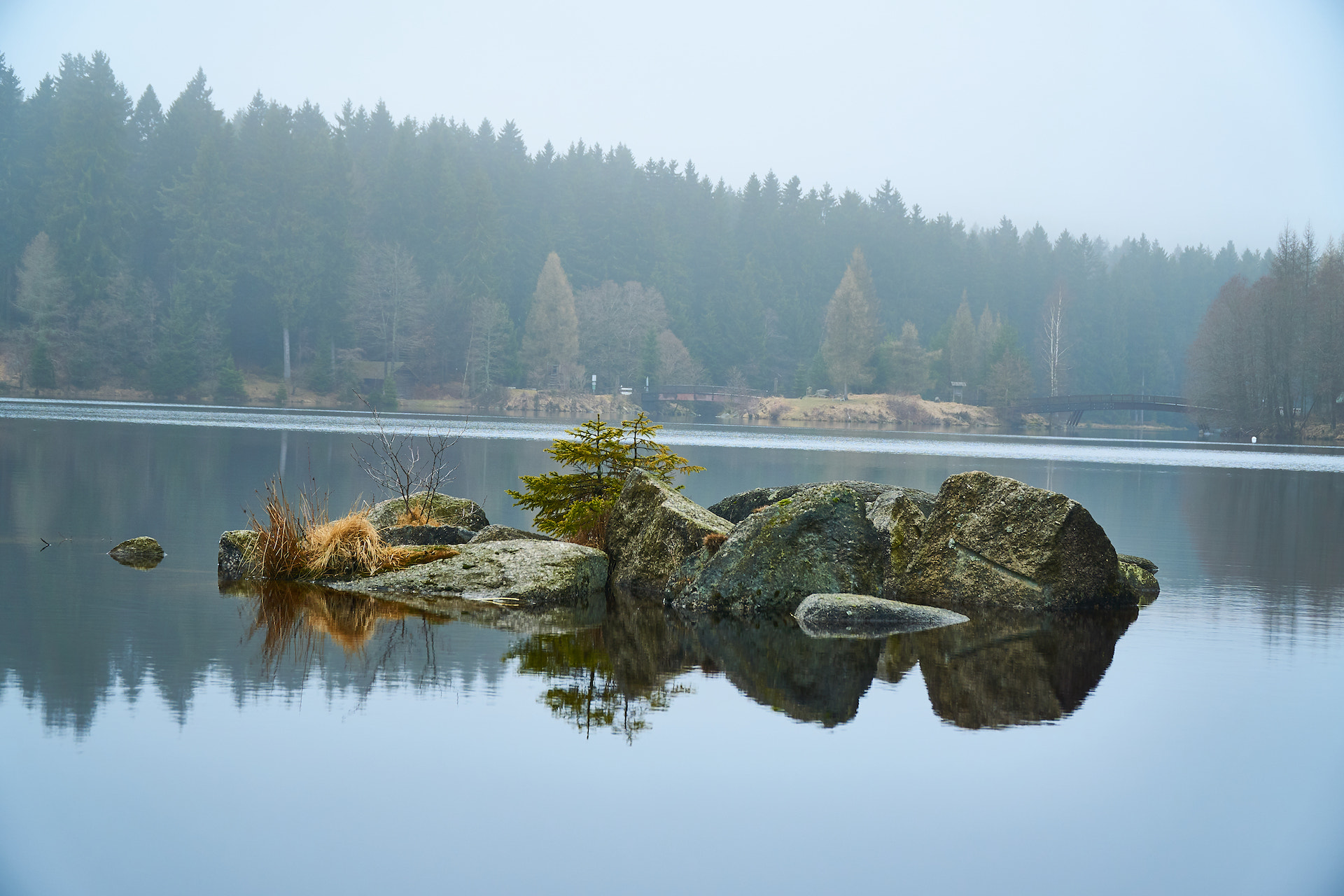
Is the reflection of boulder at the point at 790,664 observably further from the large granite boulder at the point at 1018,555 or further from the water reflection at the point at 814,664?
the large granite boulder at the point at 1018,555

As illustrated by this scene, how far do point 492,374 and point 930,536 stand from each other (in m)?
84.4

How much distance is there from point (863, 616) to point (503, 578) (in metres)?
3.49

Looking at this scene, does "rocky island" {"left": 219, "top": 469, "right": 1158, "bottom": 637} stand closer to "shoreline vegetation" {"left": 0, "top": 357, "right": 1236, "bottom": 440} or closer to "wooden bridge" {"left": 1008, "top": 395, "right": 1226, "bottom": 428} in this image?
"shoreline vegetation" {"left": 0, "top": 357, "right": 1236, "bottom": 440}

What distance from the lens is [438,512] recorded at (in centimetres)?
1491

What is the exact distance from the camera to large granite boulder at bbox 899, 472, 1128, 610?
11.8 m

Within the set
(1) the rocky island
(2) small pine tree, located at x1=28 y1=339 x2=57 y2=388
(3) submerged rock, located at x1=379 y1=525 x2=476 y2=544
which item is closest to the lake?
(1) the rocky island

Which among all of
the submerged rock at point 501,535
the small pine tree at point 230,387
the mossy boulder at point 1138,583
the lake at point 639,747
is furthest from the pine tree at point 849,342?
the lake at point 639,747

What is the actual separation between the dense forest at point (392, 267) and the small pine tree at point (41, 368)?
0.15m

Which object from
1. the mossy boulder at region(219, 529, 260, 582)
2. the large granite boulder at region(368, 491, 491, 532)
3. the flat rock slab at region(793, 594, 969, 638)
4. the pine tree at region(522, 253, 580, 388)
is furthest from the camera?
the pine tree at region(522, 253, 580, 388)

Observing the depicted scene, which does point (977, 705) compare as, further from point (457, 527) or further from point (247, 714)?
point (457, 527)

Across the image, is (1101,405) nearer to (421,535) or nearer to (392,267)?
(392,267)

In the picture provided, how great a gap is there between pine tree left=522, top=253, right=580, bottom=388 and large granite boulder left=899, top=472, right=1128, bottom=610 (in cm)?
8220

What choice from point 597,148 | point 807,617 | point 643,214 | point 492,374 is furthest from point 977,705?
point 597,148

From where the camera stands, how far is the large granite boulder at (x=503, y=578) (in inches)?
449
